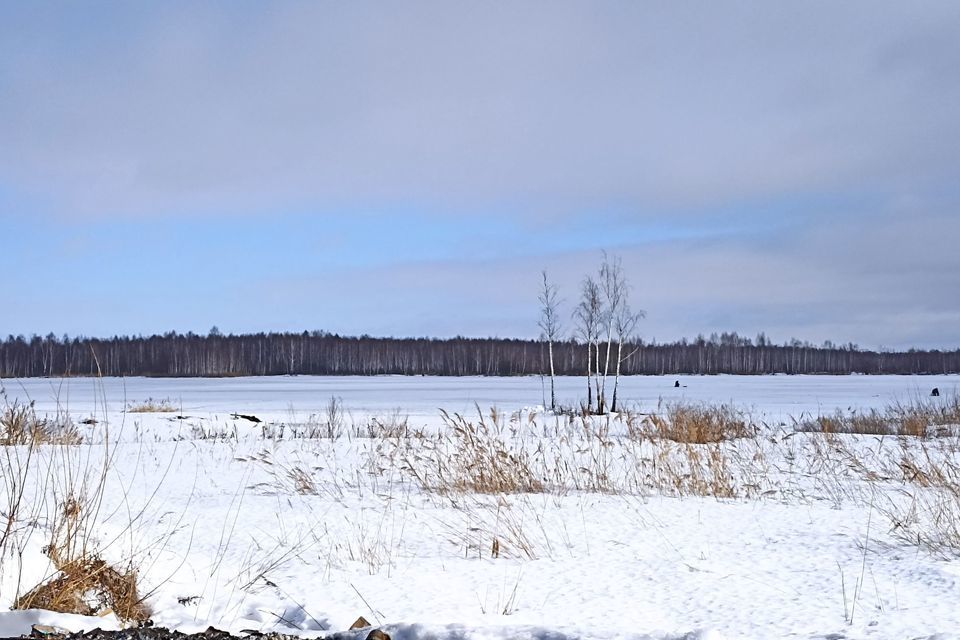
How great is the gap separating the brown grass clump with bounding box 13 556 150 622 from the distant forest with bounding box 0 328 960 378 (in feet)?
268

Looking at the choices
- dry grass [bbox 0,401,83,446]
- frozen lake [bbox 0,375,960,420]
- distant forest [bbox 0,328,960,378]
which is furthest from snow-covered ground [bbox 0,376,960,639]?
distant forest [bbox 0,328,960,378]

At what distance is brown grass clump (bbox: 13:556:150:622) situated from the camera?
290 cm

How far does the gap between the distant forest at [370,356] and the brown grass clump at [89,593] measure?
81815mm

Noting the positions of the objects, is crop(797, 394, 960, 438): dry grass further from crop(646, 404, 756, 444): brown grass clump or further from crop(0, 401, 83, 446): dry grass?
crop(0, 401, 83, 446): dry grass

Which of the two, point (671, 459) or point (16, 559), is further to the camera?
point (671, 459)

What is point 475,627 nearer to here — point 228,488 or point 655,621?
point 655,621

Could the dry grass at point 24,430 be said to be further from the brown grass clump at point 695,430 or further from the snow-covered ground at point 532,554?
the brown grass clump at point 695,430

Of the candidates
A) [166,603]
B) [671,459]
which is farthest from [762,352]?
[166,603]

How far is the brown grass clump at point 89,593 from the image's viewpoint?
2.90m

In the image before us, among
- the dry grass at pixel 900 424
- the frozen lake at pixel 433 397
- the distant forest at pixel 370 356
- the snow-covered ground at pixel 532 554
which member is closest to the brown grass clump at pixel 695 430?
the dry grass at pixel 900 424

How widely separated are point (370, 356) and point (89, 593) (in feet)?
314

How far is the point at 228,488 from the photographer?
23.1 feet

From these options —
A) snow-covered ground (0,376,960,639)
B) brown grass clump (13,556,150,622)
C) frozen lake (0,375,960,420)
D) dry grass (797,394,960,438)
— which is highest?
brown grass clump (13,556,150,622)

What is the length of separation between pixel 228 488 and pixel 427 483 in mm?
1977
